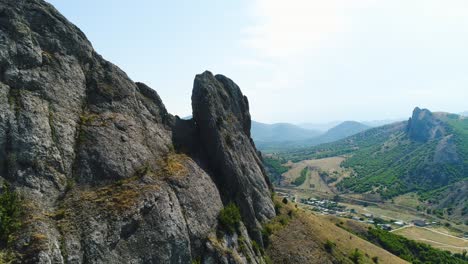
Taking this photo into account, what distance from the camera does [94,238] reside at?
44812 millimetres

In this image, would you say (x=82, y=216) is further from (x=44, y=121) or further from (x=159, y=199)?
(x=44, y=121)

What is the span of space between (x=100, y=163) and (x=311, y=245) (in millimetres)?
52715

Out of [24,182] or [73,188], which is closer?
[24,182]

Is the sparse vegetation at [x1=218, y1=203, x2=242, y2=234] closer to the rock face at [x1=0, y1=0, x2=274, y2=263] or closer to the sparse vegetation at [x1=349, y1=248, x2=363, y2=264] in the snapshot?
the rock face at [x1=0, y1=0, x2=274, y2=263]

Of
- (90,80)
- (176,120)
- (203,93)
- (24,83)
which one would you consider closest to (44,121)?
(24,83)

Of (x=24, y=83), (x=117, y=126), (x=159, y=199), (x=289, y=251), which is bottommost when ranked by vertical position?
(x=289, y=251)

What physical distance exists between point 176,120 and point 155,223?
111ft

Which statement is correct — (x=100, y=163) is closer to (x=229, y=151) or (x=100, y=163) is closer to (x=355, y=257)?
(x=229, y=151)

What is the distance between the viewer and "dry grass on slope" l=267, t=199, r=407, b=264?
73938mm

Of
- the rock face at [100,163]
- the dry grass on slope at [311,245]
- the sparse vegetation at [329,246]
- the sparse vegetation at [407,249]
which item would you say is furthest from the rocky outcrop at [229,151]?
the sparse vegetation at [407,249]

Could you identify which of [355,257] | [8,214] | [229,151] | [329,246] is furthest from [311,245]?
[8,214]

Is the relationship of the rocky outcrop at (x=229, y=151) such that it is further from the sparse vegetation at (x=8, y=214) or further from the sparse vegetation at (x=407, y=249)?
the sparse vegetation at (x=407, y=249)

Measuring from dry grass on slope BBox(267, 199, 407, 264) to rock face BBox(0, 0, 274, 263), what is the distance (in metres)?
6.16

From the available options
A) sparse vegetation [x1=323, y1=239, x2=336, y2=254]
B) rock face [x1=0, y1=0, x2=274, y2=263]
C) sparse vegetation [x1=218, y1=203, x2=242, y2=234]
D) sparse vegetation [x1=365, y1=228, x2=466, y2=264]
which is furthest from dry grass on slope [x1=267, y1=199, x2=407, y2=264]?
sparse vegetation [x1=365, y1=228, x2=466, y2=264]
